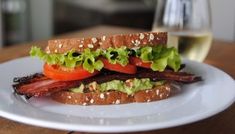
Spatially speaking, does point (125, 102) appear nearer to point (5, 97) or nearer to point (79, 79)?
point (79, 79)

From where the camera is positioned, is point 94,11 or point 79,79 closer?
point 79,79

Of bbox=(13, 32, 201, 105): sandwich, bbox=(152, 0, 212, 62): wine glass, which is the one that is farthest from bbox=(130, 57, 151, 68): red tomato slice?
bbox=(152, 0, 212, 62): wine glass

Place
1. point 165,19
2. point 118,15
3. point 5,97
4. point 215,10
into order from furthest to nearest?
point 118,15 < point 215,10 < point 165,19 < point 5,97

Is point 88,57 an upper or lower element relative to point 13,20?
upper

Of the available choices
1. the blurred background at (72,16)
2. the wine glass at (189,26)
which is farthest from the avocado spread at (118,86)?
the blurred background at (72,16)

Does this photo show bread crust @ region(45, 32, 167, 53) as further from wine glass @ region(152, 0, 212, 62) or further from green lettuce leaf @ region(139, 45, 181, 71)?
wine glass @ region(152, 0, 212, 62)

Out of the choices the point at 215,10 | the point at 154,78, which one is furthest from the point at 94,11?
the point at 154,78

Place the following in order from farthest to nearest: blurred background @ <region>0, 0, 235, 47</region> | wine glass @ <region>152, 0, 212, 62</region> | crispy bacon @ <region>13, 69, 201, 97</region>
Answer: blurred background @ <region>0, 0, 235, 47</region>
wine glass @ <region>152, 0, 212, 62</region>
crispy bacon @ <region>13, 69, 201, 97</region>
